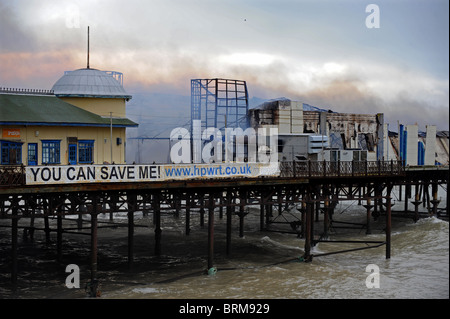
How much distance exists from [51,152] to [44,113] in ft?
7.54

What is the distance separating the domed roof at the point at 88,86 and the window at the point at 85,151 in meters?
3.81

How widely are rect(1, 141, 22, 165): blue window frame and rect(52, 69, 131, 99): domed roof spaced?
6.01 metres

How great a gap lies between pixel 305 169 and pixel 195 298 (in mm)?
11050

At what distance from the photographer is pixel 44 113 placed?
32.6 meters

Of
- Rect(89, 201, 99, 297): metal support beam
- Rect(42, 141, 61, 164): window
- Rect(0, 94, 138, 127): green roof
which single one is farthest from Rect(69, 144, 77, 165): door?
Rect(89, 201, 99, 297): metal support beam

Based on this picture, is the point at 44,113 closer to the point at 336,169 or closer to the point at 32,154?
the point at 32,154

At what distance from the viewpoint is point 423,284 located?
101 ft

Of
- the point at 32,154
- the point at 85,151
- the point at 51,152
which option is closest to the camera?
the point at 32,154

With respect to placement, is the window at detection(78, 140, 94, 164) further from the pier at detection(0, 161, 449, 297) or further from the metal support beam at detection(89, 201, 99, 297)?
the metal support beam at detection(89, 201, 99, 297)

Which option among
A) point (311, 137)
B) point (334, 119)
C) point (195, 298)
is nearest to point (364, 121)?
point (334, 119)

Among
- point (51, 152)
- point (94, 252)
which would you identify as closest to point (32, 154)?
point (51, 152)

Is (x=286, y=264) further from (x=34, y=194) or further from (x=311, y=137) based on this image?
(x=34, y=194)

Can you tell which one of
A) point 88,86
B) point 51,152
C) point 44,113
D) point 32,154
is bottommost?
point 32,154

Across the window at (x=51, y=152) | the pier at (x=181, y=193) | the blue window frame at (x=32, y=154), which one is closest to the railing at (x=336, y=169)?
the pier at (x=181, y=193)
